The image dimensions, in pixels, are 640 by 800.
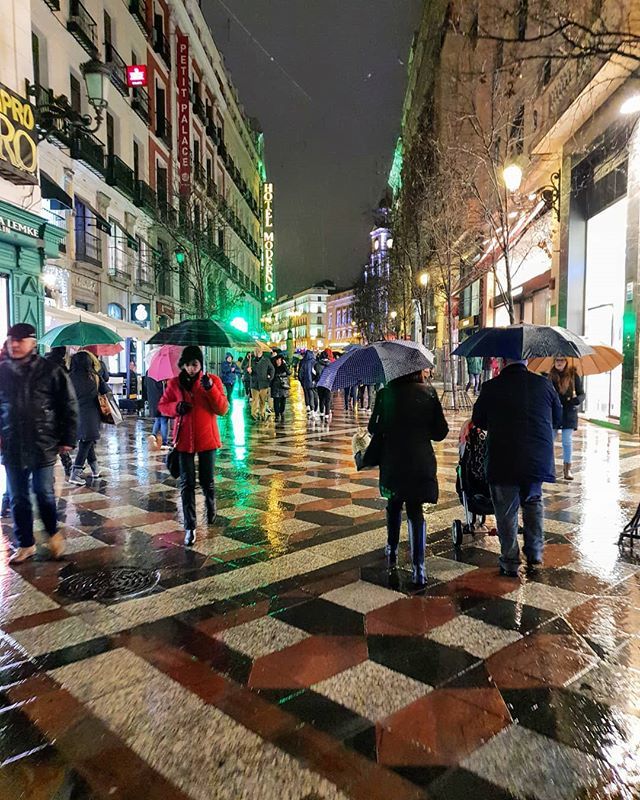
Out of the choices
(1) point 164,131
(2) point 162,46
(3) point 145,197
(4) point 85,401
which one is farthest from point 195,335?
(2) point 162,46

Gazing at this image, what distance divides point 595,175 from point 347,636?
15329mm

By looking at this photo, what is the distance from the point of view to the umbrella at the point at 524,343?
14.8 feet

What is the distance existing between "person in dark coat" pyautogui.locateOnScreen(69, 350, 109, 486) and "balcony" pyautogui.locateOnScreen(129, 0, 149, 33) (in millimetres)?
24060

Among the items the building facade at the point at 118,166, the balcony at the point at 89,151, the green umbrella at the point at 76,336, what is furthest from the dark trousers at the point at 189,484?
the balcony at the point at 89,151

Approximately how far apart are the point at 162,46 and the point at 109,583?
33281mm

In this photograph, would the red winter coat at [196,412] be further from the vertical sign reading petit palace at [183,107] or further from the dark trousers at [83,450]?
the vertical sign reading petit palace at [183,107]

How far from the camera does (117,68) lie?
23.7m

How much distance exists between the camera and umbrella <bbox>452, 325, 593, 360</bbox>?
14.8 ft

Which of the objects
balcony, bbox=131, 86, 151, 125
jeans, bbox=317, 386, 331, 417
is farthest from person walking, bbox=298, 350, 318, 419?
balcony, bbox=131, 86, 151, 125

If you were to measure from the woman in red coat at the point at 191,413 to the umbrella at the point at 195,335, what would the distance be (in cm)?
87

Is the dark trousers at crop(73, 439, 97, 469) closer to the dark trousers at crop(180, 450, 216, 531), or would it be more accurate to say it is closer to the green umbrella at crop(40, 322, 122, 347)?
the green umbrella at crop(40, 322, 122, 347)

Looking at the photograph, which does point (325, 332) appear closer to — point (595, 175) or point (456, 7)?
point (456, 7)

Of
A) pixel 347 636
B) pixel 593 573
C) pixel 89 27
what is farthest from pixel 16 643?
pixel 89 27

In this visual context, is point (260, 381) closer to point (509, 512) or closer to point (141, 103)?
point (509, 512)
